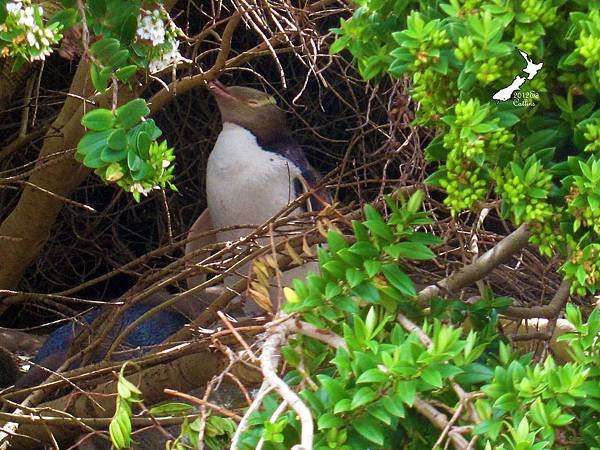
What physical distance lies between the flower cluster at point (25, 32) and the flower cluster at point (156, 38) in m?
0.18

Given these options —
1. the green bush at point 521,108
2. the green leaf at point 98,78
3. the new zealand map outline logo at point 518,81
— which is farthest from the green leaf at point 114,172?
the new zealand map outline logo at point 518,81

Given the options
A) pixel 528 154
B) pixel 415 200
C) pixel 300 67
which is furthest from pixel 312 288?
pixel 300 67

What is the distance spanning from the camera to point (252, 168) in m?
2.91

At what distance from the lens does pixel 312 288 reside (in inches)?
47.5

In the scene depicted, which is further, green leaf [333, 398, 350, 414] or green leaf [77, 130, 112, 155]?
green leaf [77, 130, 112, 155]

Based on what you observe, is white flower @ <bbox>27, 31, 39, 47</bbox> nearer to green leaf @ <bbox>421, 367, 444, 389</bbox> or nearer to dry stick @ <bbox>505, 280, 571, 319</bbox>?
green leaf @ <bbox>421, 367, 444, 389</bbox>

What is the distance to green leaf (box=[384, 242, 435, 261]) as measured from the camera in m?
1.23

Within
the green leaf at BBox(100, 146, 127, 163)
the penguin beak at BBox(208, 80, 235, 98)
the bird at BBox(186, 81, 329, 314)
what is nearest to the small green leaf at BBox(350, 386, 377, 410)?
the green leaf at BBox(100, 146, 127, 163)

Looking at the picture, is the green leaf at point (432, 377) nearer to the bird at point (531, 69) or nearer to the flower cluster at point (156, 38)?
the bird at point (531, 69)

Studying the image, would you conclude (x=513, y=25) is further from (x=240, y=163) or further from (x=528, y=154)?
(x=240, y=163)

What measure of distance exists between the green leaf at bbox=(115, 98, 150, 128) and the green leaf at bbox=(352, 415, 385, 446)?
0.50m

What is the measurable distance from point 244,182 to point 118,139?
1644 mm

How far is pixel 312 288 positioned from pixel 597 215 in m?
0.35

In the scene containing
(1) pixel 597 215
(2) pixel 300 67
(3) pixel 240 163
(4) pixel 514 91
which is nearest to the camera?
(1) pixel 597 215
